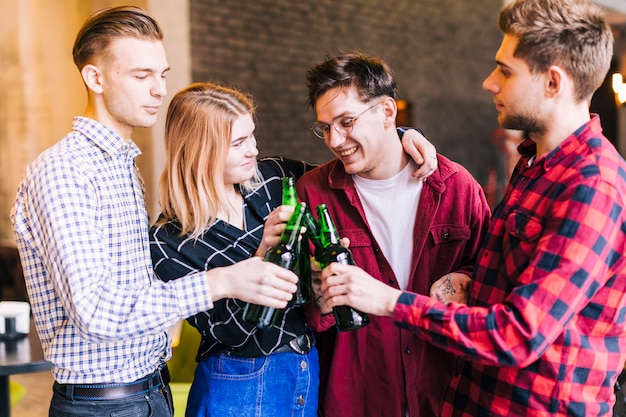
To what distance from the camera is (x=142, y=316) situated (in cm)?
139

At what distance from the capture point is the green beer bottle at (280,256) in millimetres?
1417

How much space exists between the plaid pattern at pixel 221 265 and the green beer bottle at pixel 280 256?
9.3 inches

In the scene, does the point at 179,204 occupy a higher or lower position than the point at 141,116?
lower

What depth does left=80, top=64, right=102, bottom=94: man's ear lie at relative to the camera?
1.62m

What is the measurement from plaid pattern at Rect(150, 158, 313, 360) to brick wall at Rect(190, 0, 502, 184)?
3413 mm

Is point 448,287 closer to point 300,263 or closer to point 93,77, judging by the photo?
point 300,263

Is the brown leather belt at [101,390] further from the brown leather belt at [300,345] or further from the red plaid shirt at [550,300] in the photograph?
the red plaid shirt at [550,300]

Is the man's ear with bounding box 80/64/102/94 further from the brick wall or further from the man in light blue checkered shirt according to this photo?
the brick wall

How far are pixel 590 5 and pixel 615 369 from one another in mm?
706

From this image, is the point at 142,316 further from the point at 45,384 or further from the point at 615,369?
the point at 45,384

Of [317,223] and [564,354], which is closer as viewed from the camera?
[564,354]

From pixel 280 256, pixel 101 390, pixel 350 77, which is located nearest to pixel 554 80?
pixel 280 256

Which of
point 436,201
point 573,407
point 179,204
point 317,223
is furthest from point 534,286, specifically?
point 179,204

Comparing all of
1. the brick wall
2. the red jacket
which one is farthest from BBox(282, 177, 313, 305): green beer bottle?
the brick wall
